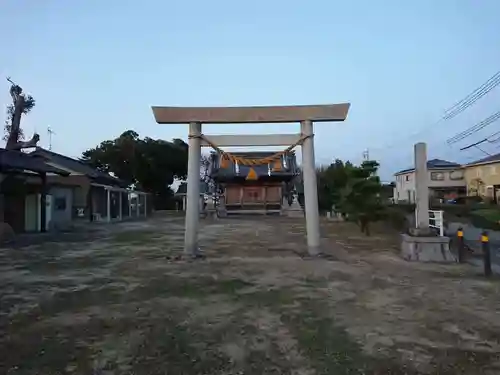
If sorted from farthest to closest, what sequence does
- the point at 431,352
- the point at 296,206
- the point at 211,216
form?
the point at 296,206 < the point at 211,216 < the point at 431,352

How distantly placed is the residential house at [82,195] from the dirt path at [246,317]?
495 inches

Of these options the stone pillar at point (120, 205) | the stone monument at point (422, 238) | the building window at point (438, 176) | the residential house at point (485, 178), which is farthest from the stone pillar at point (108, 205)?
the building window at point (438, 176)

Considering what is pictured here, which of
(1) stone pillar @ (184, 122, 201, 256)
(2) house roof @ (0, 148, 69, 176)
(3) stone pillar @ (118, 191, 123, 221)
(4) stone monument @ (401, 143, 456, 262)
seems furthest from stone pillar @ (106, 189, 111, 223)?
(4) stone monument @ (401, 143, 456, 262)

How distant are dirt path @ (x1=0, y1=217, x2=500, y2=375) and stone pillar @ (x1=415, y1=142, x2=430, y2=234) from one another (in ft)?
4.31

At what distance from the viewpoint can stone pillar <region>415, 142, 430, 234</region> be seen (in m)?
9.79

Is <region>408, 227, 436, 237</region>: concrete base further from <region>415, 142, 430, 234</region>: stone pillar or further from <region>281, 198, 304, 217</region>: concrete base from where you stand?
<region>281, 198, 304, 217</region>: concrete base

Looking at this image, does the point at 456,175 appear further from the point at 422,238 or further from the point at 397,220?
the point at 422,238

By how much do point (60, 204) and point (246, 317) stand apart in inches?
724

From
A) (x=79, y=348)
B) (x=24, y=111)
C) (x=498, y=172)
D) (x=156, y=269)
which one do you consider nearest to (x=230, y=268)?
(x=156, y=269)

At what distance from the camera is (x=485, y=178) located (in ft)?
116

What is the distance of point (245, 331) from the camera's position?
14.6 ft

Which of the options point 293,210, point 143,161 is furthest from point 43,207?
point 143,161

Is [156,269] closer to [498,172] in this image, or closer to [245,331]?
[245,331]

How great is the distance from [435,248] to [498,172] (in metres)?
28.2
